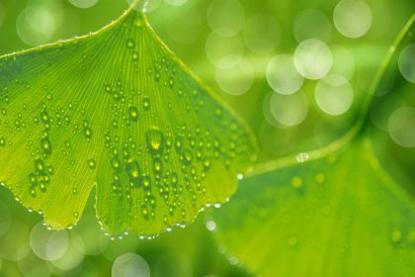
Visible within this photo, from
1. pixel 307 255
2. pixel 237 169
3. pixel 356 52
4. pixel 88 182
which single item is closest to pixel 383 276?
pixel 307 255

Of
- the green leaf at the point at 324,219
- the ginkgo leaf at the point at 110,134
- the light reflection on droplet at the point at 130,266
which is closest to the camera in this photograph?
the ginkgo leaf at the point at 110,134

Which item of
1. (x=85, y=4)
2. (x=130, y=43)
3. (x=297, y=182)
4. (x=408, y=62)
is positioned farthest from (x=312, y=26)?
(x=130, y=43)

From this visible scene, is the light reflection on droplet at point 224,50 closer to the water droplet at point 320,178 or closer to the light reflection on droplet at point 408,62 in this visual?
the light reflection on droplet at point 408,62

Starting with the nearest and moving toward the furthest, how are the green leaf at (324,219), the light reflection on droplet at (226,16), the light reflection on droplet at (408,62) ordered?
the green leaf at (324,219)
the light reflection on droplet at (408,62)
the light reflection on droplet at (226,16)

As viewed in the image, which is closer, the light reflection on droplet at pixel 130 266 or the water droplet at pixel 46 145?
the water droplet at pixel 46 145

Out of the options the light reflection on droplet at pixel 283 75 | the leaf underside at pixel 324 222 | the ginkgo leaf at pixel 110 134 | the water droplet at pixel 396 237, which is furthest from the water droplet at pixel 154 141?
the light reflection on droplet at pixel 283 75

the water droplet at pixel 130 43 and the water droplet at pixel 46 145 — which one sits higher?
the water droplet at pixel 130 43

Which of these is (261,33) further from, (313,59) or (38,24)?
(38,24)

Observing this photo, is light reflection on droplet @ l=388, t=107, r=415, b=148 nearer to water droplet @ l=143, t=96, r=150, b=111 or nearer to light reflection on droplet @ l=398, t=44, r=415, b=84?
light reflection on droplet @ l=398, t=44, r=415, b=84

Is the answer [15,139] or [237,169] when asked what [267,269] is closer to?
[237,169]
